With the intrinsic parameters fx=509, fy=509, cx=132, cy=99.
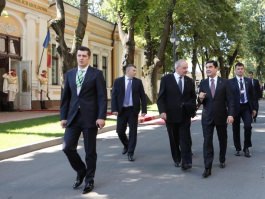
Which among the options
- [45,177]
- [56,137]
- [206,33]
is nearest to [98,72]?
[45,177]

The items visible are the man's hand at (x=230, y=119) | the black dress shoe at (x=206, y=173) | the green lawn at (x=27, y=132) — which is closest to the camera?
the black dress shoe at (x=206, y=173)

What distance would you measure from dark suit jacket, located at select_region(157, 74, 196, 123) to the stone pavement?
915 millimetres

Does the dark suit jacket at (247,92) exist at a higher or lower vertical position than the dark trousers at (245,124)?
higher

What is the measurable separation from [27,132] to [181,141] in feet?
21.1

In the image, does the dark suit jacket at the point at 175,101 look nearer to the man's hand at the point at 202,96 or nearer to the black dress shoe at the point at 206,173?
the man's hand at the point at 202,96

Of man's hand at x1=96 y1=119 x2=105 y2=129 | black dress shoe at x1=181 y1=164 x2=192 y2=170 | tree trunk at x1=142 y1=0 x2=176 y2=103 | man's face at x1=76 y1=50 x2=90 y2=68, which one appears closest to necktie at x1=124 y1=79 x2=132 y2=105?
black dress shoe at x1=181 y1=164 x2=192 y2=170

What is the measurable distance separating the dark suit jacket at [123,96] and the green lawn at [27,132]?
2.44 meters

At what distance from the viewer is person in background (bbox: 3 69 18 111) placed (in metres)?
22.8

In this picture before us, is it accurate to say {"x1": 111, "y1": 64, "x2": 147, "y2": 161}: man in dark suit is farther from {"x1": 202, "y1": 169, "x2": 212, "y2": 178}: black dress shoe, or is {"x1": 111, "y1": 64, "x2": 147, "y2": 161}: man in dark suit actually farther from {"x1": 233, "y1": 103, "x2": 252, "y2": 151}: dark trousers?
{"x1": 202, "y1": 169, "x2": 212, "y2": 178}: black dress shoe

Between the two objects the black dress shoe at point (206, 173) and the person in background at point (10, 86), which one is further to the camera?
the person in background at point (10, 86)

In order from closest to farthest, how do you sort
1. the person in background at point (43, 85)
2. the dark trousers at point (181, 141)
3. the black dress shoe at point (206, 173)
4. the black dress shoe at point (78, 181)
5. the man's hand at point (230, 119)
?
the black dress shoe at point (78, 181) → the black dress shoe at point (206, 173) → the man's hand at point (230, 119) → the dark trousers at point (181, 141) → the person in background at point (43, 85)

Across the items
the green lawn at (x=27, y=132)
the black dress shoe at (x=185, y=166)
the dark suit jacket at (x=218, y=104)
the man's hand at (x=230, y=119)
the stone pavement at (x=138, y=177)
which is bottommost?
the stone pavement at (x=138, y=177)

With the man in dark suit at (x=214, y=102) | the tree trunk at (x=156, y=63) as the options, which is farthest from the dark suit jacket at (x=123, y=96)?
the tree trunk at (x=156, y=63)

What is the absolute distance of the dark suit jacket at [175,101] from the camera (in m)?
8.33
